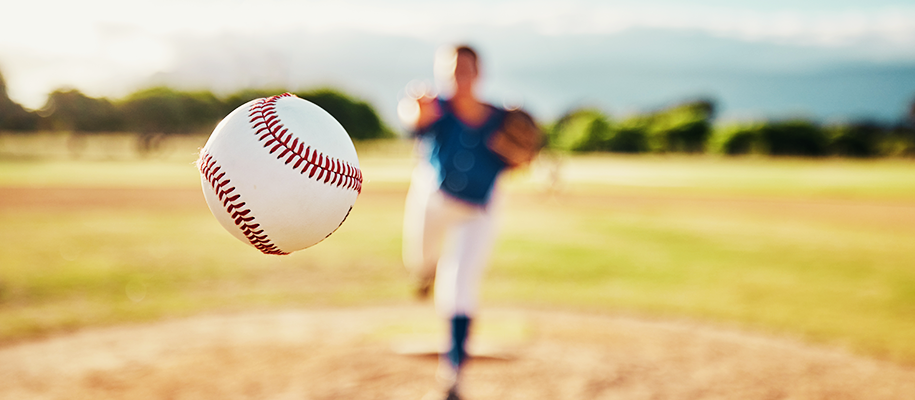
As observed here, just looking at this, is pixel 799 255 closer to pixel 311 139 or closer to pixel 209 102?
pixel 311 139

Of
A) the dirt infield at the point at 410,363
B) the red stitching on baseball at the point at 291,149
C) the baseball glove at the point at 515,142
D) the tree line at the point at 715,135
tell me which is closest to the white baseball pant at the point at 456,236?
the baseball glove at the point at 515,142

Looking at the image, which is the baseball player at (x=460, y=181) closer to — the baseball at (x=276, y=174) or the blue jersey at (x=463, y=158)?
the blue jersey at (x=463, y=158)

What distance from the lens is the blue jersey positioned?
3.48 metres

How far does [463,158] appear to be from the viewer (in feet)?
11.5

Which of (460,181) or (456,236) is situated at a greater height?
(460,181)

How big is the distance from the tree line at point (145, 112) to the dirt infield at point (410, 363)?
4509 centimetres

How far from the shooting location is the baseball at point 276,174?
80.4 inches

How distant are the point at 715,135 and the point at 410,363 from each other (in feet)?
257

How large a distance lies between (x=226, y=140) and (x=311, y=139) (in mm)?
302

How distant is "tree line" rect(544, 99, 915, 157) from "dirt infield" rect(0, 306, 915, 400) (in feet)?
168

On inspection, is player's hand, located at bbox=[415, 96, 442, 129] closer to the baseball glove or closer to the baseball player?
the baseball player

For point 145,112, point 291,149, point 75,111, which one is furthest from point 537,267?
point 145,112

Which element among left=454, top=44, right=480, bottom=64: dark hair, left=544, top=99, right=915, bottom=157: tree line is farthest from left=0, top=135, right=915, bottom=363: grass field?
left=544, top=99, right=915, bottom=157: tree line

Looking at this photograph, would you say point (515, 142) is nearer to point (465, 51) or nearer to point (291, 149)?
point (465, 51)
